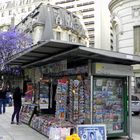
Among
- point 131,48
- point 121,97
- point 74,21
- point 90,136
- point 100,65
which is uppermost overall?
point 74,21

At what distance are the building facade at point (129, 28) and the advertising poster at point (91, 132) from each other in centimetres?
1627

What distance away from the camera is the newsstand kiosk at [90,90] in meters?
11.9

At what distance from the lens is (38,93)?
16.0 metres

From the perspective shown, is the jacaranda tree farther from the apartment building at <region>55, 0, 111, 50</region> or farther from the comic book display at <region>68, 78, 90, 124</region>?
the apartment building at <region>55, 0, 111, 50</region>

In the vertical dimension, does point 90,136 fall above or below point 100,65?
below

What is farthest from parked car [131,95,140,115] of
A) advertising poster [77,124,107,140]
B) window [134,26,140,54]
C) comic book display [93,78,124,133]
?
advertising poster [77,124,107,140]

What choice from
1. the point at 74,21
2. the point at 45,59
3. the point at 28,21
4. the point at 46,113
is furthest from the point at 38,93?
the point at 74,21

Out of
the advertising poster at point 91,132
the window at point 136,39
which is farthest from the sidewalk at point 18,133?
the window at point 136,39

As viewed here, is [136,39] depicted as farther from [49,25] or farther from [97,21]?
[97,21]

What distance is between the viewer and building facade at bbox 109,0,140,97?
2680 centimetres

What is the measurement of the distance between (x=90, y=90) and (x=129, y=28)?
53.7 feet

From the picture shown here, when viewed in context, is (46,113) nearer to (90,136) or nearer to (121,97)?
(121,97)

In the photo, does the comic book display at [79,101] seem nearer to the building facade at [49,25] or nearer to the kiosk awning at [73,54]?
the kiosk awning at [73,54]

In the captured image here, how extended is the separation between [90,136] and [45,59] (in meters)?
4.57
